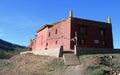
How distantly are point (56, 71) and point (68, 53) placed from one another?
6167 millimetres

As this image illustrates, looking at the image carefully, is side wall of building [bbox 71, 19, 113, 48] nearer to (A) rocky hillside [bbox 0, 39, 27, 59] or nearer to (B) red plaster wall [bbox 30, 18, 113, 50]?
(B) red plaster wall [bbox 30, 18, 113, 50]

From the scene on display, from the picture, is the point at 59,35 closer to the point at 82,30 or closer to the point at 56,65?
the point at 82,30

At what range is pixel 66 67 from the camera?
3397 centimetres

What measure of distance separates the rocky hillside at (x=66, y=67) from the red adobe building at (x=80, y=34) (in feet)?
21.9

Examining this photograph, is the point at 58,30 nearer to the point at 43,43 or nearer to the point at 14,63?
the point at 43,43

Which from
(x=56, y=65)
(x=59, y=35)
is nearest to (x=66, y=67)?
(x=56, y=65)

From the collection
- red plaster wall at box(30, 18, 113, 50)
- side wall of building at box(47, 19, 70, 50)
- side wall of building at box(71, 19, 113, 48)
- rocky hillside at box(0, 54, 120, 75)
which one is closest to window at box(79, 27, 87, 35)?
side wall of building at box(71, 19, 113, 48)

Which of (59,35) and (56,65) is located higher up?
(59,35)

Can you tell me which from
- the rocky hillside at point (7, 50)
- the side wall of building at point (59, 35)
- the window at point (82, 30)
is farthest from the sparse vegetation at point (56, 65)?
the rocky hillside at point (7, 50)

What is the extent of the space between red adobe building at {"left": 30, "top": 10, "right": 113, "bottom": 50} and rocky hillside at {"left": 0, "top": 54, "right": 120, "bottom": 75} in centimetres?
669

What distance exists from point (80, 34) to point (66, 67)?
1196 cm

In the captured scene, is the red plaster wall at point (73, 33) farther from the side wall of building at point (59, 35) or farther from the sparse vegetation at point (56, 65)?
the sparse vegetation at point (56, 65)

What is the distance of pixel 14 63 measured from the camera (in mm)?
44812

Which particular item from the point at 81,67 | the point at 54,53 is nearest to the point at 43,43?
the point at 54,53
